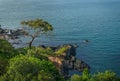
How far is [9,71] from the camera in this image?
4084cm

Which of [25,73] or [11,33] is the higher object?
[25,73]

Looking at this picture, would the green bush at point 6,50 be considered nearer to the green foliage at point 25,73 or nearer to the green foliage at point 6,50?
the green foliage at point 6,50

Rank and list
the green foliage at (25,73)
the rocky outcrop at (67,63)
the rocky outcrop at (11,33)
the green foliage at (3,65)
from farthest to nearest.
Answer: the rocky outcrop at (11,33), the rocky outcrop at (67,63), the green foliage at (3,65), the green foliage at (25,73)

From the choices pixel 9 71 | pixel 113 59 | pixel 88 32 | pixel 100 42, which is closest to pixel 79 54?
pixel 113 59

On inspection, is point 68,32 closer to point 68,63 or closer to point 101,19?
point 101,19

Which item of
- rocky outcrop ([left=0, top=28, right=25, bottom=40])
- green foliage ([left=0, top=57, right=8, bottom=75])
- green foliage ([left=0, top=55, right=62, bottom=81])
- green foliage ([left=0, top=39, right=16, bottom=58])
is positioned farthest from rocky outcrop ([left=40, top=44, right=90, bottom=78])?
green foliage ([left=0, top=55, right=62, bottom=81])

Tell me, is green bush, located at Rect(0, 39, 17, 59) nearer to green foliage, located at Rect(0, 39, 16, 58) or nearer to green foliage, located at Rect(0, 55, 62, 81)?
green foliage, located at Rect(0, 39, 16, 58)

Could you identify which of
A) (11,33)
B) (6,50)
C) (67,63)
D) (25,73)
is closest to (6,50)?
(6,50)

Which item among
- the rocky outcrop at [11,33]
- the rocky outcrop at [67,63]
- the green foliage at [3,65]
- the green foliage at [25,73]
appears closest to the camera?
the green foliage at [25,73]

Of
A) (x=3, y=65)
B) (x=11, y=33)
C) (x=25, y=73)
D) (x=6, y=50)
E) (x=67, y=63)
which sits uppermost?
(x=25, y=73)

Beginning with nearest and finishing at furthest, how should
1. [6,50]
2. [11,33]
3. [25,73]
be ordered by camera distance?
[25,73]
[6,50]
[11,33]

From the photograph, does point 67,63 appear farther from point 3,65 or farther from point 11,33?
point 11,33

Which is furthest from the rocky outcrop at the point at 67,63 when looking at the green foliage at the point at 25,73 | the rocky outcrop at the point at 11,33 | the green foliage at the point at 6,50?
the green foliage at the point at 25,73

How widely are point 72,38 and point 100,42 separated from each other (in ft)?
40.3
